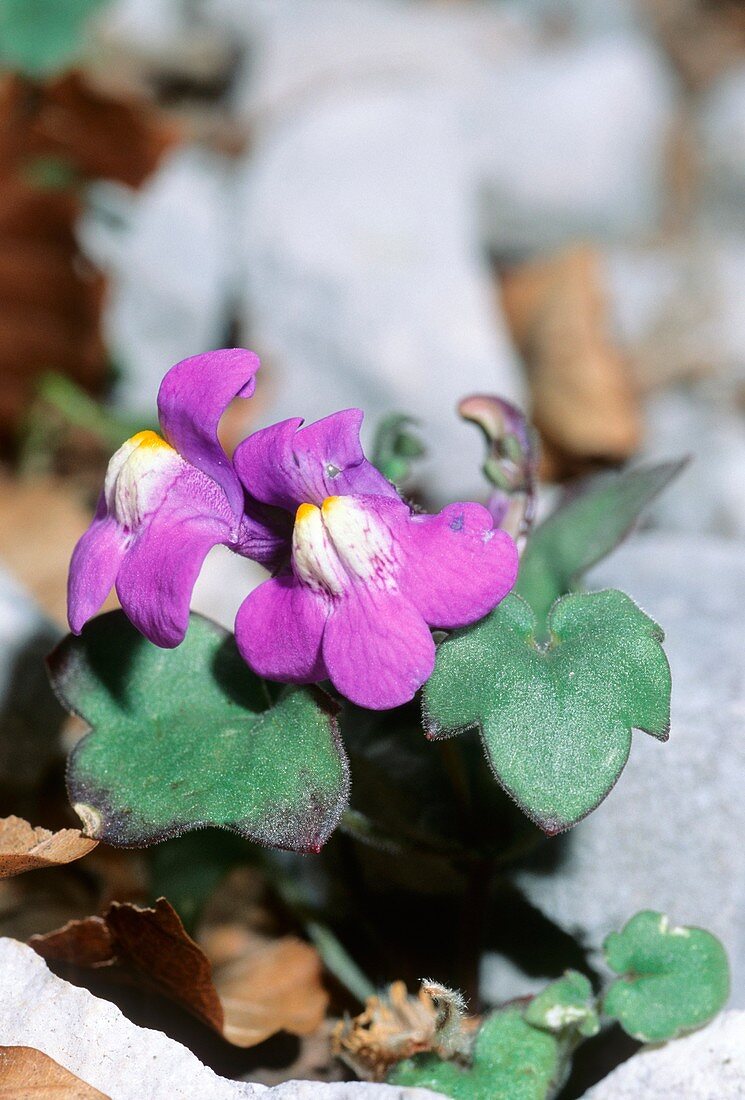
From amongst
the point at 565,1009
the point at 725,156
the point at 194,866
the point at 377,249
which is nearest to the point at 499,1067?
the point at 565,1009

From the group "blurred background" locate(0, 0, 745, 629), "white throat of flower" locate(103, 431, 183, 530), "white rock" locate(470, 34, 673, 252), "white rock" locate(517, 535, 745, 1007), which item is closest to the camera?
"white throat of flower" locate(103, 431, 183, 530)

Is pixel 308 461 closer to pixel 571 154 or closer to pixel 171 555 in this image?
pixel 171 555

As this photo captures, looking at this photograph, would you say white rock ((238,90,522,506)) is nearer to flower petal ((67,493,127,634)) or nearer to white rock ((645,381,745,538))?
white rock ((645,381,745,538))

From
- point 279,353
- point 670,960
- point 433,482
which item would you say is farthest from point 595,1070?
point 279,353

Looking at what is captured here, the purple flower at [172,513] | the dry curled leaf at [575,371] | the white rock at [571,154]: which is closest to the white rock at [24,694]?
the purple flower at [172,513]

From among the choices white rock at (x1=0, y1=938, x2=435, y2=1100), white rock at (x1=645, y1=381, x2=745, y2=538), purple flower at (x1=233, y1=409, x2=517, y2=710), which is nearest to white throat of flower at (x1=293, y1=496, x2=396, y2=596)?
purple flower at (x1=233, y1=409, x2=517, y2=710)

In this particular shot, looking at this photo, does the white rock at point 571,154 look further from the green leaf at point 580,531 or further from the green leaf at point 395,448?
the green leaf at point 395,448

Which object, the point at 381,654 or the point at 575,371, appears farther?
the point at 575,371
